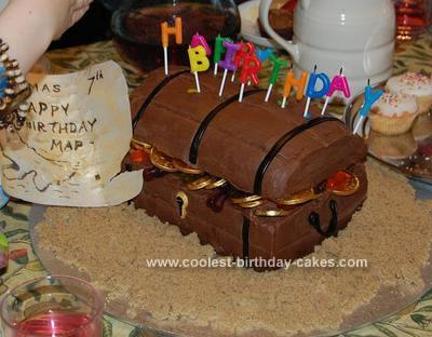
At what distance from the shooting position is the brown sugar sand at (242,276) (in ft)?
2.69

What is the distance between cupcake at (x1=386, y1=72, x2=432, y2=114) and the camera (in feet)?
4.09

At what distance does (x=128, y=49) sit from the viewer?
1.25 meters

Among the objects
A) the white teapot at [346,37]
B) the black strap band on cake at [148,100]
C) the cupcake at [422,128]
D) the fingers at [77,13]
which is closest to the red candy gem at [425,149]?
the cupcake at [422,128]

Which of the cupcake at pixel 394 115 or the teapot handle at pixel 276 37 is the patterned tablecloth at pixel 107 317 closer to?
the teapot handle at pixel 276 37

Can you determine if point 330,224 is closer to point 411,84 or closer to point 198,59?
point 198,59

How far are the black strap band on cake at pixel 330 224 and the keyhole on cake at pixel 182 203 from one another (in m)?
0.14

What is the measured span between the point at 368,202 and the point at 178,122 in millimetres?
253

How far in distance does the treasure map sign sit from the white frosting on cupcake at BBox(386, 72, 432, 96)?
1.55 feet

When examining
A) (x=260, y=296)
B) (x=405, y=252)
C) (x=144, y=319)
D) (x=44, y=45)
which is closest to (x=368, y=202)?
(x=405, y=252)

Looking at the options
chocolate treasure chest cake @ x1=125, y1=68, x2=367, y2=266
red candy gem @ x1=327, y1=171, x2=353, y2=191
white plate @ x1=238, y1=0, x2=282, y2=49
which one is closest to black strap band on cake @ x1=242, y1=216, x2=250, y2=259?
chocolate treasure chest cake @ x1=125, y1=68, x2=367, y2=266

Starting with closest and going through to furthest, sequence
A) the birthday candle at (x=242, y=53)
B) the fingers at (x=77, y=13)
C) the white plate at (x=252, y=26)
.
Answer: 1. the fingers at (x=77, y=13)
2. the birthday candle at (x=242, y=53)
3. the white plate at (x=252, y=26)

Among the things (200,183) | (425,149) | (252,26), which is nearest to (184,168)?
(200,183)

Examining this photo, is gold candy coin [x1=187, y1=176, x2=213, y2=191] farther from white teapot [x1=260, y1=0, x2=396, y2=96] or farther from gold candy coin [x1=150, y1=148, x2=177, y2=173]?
white teapot [x1=260, y1=0, x2=396, y2=96]

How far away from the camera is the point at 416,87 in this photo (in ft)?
4.11
